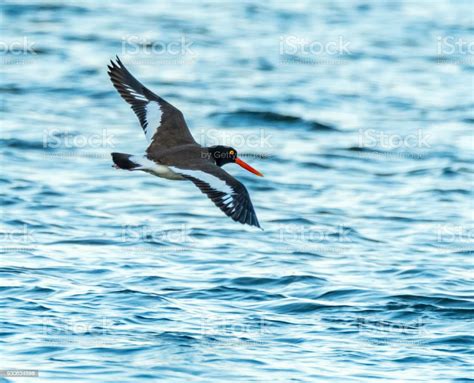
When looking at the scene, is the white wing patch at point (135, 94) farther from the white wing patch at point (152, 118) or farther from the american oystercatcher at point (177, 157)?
the white wing patch at point (152, 118)

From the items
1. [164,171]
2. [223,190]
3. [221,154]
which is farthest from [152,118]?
[223,190]

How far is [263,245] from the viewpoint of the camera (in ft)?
45.5

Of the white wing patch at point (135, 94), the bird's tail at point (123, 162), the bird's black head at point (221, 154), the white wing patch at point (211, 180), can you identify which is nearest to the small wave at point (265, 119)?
the white wing patch at point (135, 94)

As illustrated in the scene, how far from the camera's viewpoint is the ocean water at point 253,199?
10.2 metres

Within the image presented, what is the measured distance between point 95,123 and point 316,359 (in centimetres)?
1089

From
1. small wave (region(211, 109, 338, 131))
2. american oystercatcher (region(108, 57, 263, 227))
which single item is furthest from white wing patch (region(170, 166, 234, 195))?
small wave (region(211, 109, 338, 131))

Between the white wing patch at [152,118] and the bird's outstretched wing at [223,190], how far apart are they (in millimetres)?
1143

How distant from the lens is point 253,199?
53.3ft

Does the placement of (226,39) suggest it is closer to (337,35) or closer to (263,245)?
(337,35)

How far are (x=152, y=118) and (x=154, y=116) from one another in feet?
0.16

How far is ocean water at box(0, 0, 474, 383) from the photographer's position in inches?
402

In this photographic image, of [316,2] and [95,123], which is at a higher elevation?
[316,2]

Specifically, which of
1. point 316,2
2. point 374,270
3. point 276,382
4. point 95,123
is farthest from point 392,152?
point 316,2

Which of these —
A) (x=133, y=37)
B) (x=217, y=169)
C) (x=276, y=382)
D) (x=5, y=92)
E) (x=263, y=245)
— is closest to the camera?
(x=276, y=382)
